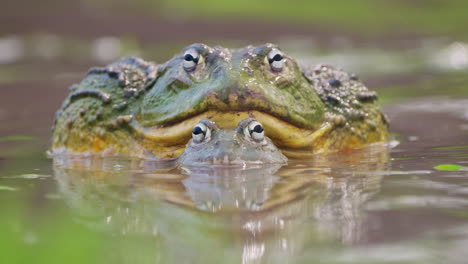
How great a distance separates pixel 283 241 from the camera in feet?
10.6

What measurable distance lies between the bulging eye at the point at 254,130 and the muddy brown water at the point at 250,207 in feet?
0.89

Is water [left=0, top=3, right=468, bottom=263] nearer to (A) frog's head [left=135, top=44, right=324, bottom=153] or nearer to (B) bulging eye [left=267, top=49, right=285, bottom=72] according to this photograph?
(A) frog's head [left=135, top=44, right=324, bottom=153]

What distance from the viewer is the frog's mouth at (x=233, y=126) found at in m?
5.59

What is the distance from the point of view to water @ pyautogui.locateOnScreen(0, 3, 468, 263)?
3125 millimetres

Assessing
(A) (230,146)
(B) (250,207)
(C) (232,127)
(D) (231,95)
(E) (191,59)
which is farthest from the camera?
(E) (191,59)

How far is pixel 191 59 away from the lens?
580 centimetres

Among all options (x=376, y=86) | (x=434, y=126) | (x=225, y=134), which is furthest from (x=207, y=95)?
(x=376, y=86)

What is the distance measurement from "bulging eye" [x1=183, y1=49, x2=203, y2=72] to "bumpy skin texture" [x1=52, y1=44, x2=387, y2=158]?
27mm

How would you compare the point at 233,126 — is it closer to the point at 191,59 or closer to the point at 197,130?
the point at 197,130

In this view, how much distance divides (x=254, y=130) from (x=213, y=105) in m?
0.42

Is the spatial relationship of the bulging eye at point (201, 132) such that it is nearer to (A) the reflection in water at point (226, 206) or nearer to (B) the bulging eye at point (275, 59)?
(A) the reflection in water at point (226, 206)

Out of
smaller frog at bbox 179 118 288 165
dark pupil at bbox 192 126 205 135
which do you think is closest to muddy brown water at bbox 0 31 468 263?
smaller frog at bbox 179 118 288 165

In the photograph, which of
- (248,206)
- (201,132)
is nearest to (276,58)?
(201,132)

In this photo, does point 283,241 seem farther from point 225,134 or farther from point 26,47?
point 26,47
